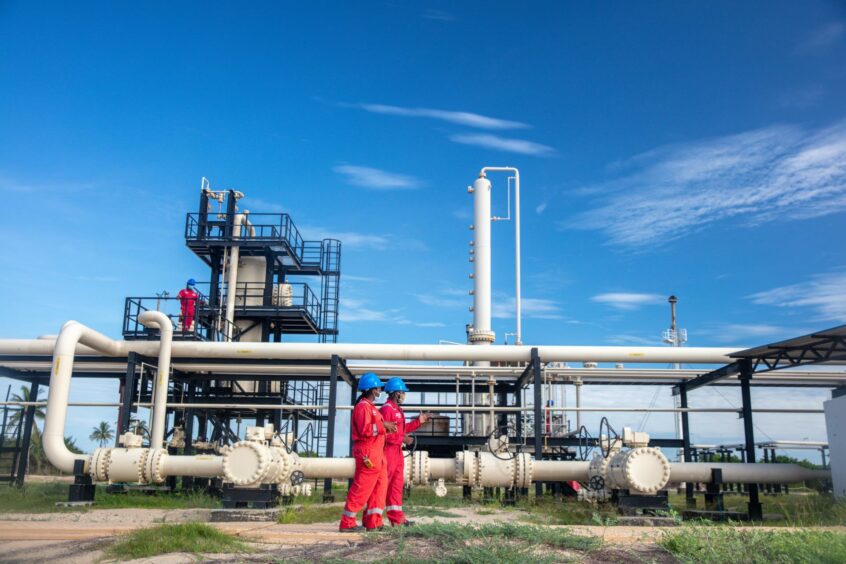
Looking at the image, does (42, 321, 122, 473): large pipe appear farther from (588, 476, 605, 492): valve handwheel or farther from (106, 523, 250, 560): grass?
(588, 476, 605, 492): valve handwheel

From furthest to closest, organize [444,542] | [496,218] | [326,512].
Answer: [496,218] < [326,512] < [444,542]

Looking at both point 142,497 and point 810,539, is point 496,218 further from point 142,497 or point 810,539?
point 810,539

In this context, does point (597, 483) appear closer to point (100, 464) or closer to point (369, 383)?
point (369, 383)

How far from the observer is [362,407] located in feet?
27.0

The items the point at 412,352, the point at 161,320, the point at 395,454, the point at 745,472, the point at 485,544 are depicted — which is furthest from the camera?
the point at 412,352

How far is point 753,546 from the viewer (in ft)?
21.9

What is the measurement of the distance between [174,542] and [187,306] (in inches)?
541

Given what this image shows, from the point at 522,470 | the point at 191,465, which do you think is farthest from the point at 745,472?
the point at 191,465

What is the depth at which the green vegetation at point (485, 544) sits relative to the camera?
6016 millimetres

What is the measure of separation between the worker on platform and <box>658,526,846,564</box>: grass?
50.9 feet

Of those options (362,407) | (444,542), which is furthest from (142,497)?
(444,542)

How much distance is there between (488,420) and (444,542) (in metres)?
14.3

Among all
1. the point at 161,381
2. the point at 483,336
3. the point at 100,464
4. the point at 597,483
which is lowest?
the point at 597,483

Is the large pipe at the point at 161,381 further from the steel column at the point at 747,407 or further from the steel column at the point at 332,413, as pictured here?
the steel column at the point at 747,407
